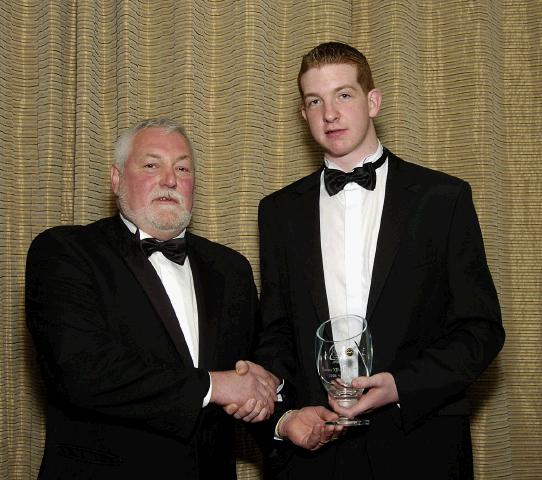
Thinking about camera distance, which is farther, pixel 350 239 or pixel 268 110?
pixel 268 110

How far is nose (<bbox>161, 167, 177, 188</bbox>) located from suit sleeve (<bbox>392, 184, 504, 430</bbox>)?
0.83 meters

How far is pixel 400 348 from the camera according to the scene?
2102 mm

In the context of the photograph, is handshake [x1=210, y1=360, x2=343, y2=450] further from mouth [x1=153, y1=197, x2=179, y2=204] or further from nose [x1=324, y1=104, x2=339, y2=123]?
nose [x1=324, y1=104, x2=339, y2=123]

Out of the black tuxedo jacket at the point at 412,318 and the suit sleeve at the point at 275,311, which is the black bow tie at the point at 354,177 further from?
the suit sleeve at the point at 275,311

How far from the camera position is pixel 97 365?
204 centimetres

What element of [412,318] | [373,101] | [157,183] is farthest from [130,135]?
[412,318]

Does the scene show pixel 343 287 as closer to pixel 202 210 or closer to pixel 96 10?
pixel 202 210

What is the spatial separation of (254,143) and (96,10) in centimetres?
77

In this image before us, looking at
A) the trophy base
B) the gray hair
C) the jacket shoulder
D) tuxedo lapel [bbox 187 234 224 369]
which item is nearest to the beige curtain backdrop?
the gray hair

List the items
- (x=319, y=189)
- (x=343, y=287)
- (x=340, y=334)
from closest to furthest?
(x=340, y=334) → (x=343, y=287) → (x=319, y=189)

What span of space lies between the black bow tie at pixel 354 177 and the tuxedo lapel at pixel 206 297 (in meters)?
0.45

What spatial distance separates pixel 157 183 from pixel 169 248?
0.67 ft

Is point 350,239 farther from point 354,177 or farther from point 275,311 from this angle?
point 275,311

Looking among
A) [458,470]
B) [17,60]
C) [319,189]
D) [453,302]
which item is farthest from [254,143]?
[458,470]
